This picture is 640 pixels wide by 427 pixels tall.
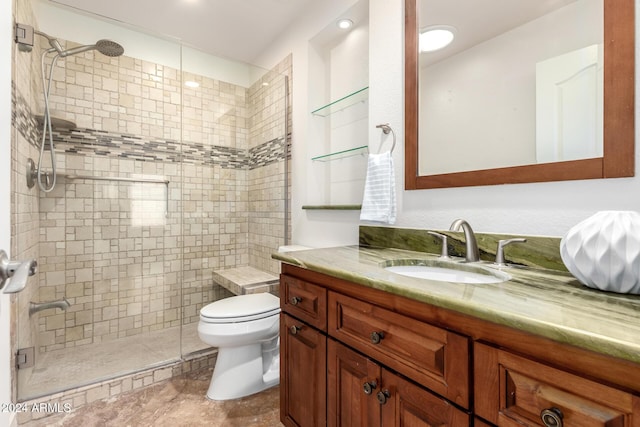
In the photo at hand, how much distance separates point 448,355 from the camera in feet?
2.20

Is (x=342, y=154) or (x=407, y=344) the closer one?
(x=407, y=344)

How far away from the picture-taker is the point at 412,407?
0.75 m

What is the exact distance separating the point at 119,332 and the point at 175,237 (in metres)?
0.81

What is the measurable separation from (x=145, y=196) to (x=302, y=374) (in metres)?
1.98

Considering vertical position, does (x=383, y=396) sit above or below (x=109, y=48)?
below

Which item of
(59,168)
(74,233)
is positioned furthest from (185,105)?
(74,233)

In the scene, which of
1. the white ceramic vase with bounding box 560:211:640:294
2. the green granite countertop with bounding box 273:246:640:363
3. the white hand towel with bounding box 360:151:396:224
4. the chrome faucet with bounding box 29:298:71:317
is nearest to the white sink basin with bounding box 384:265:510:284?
the green granite countertop with bounding box 273:246:640:363

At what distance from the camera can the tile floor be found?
1.50 meters

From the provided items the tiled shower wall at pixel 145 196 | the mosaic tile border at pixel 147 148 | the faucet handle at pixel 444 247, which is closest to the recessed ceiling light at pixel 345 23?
the tiled shower wall at pixel 145 196

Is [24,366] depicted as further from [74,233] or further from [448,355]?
[448,355]

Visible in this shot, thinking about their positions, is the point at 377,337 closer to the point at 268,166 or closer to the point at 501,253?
the point at 501,253

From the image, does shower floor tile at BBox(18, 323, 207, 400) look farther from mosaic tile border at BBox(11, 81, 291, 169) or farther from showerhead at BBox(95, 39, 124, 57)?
showerhead at BBox(95, 39, 124, 57)

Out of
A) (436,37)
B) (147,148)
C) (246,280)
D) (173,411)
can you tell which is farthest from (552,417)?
(147,148)

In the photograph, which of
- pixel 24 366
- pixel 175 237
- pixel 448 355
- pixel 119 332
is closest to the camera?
pixel 448 355
